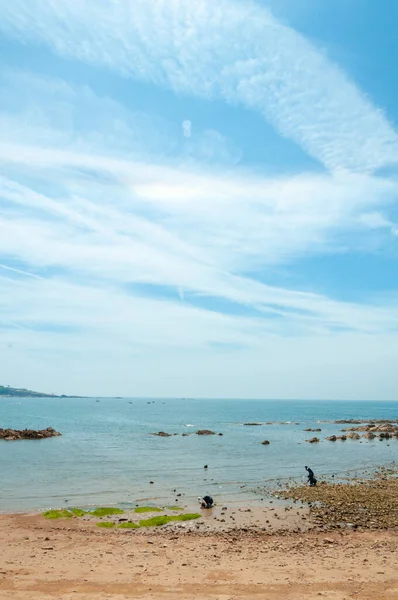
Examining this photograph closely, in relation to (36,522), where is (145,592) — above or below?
above

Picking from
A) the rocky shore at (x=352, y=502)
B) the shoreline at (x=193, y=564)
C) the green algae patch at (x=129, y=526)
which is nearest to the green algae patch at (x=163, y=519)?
the green algae patch at (x=129, y=526)

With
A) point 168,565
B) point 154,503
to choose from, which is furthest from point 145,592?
point 154,503

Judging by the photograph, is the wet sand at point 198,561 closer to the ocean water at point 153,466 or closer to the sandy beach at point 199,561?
the sandy beach at point 199,561

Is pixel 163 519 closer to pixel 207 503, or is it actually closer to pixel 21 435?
pixel 207 503

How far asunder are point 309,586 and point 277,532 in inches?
321

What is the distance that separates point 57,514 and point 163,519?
6.53 metres

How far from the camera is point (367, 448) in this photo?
7088 cm

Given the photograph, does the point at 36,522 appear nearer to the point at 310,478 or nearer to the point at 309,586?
the point at 309,586

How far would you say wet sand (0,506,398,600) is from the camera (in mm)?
15461

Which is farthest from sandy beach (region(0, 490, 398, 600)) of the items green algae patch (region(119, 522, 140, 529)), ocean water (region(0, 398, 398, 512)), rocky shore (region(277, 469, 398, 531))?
ocean water (region(0, 398, 398, 512))

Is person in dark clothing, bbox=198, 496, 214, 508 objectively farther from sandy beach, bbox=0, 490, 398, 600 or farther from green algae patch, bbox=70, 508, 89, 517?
green algae patch, bbox=70, 508, 89, 517

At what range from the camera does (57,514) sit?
90.8 feet

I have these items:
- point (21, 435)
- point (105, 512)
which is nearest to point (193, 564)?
point (105, 512)

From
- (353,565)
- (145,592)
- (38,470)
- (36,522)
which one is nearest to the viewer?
(145,592)
